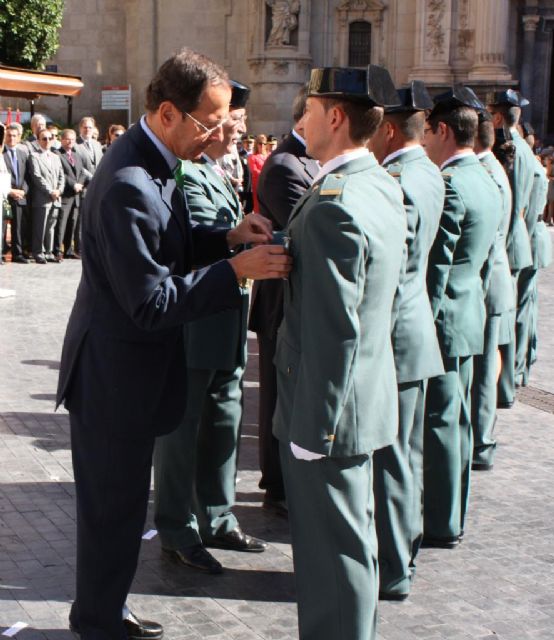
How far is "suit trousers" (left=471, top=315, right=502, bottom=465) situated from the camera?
6.95m

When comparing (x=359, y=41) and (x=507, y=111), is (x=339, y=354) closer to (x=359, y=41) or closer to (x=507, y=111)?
(x=507, y=111)

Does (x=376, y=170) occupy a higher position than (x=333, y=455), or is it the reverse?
(x=376, y=170)

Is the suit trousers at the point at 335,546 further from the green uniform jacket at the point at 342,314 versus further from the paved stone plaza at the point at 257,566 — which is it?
the paved stone plaza at the point at 257,566

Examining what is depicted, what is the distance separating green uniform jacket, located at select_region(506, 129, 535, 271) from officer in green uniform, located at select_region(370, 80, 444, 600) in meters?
3.51

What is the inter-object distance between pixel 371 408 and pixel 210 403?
1717 millimetres

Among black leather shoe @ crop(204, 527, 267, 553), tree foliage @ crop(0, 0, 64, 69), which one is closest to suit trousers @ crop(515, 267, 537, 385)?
black leather shoe @ crop(204, 527, 267, 553)

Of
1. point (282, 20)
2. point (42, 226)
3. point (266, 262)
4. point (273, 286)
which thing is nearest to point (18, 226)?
point (42, 226)

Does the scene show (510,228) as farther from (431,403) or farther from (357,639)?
(357,639)

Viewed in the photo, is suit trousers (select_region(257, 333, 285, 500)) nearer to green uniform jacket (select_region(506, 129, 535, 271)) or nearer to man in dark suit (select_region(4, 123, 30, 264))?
green uniform jacket (select_region(506, 129, 535, 271))

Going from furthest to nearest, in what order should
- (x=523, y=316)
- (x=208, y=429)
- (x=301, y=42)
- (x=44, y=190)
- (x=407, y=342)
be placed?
(x=301, y=42) → (x=44, y=190) → (x=523, y=316) → (x=208, y=429) → (x=407, y=342)

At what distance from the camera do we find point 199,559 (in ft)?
17.1

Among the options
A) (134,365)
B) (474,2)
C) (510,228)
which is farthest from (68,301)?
(474,2)

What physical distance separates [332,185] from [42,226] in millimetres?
13563

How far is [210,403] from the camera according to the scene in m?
5.45
